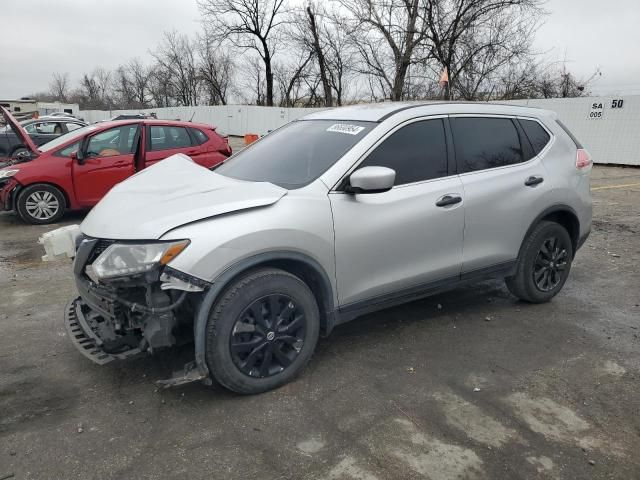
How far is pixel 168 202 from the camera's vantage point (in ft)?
10.0

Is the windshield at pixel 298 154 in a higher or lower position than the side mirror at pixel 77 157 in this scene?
higher

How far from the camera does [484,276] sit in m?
4.11

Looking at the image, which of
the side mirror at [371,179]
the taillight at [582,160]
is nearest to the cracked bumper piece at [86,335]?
the side mirror at [371,179]

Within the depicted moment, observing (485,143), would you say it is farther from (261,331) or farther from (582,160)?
(261,331)

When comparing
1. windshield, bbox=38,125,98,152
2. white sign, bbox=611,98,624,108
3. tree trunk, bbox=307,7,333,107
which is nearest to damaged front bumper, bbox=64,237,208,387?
windshield, bbox=38,125,98,152

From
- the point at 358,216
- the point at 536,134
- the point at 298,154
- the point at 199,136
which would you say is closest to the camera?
the point at 358,216

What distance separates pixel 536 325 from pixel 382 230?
1.79m

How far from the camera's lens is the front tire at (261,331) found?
2.83m

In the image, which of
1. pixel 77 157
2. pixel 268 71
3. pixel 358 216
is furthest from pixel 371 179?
pixel 268 71

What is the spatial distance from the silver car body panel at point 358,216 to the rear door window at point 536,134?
2.4 inches

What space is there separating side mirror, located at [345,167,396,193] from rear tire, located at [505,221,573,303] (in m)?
1.76

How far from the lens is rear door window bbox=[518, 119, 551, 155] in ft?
14.4

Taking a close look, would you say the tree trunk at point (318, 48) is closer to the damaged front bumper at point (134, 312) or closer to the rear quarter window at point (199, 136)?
the rear quarter window at point (199, 136)

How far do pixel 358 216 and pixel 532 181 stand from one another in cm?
180
